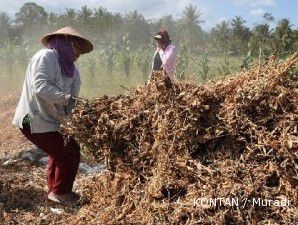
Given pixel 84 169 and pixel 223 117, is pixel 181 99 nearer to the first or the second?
pixel 223 117

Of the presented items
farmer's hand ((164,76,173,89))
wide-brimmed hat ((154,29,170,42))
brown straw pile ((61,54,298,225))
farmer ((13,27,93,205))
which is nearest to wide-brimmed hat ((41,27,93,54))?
farmer ((13,27,93,205))

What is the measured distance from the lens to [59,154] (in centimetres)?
445

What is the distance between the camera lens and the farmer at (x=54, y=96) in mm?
4188

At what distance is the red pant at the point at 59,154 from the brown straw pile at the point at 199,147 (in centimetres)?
46

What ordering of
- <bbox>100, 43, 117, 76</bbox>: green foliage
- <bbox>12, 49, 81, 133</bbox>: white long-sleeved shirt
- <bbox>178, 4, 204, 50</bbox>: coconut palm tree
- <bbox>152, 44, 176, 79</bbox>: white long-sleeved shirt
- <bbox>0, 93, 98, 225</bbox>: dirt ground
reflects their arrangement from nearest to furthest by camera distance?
<bbox>12, 49, 81, 133</bbox>: white long-sleeved shirt, <bbox>0, 93, 98, 225</bbox>: dirt ground, <bbox>152, 44, 176, 79</bbox>: white long-sleeved shirt, <bbox>100, 43, 117, 76</bbox>: green foliage, <bbox>178, 4, 204, 50</bbox>: coconut palm tree

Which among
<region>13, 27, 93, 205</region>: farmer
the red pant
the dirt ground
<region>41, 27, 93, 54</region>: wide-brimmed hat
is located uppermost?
<region>41, 27, 93, 54</region>: wide-brimmed hat

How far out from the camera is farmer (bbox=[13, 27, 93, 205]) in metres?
4.19

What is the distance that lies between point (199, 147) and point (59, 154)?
157 centimetres

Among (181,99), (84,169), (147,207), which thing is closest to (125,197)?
(147,207)

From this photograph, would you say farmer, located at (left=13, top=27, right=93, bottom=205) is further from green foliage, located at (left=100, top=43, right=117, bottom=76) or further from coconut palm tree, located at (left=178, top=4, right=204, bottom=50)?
coconut palm tree, located at (left=178, top=4, right=204, bottom=50)

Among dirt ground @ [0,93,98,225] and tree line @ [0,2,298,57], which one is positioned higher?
tree line @ [0,2,298,57]

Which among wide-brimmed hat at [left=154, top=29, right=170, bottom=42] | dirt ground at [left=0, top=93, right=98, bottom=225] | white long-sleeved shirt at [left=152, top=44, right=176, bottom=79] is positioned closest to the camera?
dirt ground at [left=0, top=93, right=98, bottom=225]

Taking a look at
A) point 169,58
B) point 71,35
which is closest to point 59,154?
point 71,35

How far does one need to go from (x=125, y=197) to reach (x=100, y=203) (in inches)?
13.9
